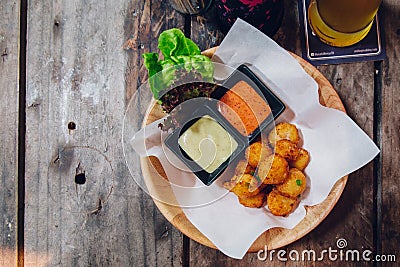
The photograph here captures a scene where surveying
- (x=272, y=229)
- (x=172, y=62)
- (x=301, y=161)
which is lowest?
(x=272, y=229)

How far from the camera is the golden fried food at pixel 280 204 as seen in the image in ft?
3.35

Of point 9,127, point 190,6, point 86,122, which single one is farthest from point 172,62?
point 9,127

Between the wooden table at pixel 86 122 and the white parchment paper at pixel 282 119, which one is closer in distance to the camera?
the white parchment paper at pixel 282 119

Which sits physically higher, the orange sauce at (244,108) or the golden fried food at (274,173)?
the orange sauce at (244,108)

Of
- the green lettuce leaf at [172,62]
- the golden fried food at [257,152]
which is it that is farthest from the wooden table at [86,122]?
the golden fried food at [257,152]

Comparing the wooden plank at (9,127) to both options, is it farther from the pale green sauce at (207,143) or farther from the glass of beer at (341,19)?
the glass of beer at (341,19)

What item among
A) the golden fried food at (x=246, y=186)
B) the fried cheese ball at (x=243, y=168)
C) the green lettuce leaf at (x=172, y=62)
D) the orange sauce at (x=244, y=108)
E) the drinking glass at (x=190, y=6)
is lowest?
the golden fried food at (x=246, y=186)

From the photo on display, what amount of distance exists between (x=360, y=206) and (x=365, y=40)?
0.33 meters

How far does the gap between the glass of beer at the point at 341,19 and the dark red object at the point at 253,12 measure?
0.07 m

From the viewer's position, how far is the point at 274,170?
1006 millimetres

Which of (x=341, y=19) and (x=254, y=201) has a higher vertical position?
(x=341, y=19)

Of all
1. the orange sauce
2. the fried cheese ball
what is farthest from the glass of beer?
the fried cheese ball

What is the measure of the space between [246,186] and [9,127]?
535mm

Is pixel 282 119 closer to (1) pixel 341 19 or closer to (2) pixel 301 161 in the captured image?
(2) pixel 301 161
